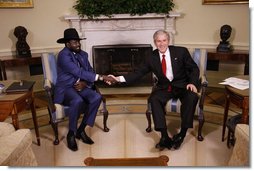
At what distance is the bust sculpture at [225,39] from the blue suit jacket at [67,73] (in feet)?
4.87

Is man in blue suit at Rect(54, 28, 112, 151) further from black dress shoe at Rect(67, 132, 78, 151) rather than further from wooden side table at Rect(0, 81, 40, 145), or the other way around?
wooden side table at Rect(0, 81, 40, 145)

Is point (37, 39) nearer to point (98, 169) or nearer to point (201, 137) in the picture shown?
point (201, 137)

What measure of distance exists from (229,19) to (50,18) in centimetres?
191

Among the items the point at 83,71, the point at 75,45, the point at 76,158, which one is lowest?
the point at 76,158

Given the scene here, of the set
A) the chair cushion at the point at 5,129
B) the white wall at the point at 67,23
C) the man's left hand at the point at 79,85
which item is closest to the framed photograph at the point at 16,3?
the white wall at the point at 67,23

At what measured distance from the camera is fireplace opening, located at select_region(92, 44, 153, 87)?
308 cm

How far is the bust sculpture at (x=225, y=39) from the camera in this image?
2.78m

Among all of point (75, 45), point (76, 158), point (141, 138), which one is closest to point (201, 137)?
point (141, 138)

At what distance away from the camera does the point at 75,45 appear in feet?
6.55

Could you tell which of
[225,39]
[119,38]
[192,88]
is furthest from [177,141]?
[119,38]

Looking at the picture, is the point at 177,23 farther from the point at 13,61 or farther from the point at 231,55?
the point at 13,61

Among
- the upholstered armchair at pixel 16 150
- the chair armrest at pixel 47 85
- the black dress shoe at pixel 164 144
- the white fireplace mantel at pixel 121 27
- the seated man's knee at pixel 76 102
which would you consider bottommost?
the black dress shoe at pixel 164 144

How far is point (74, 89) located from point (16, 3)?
4.66 feet

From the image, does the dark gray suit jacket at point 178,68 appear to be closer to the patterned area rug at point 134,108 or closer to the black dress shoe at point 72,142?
the patterned area rug at point 134,108
